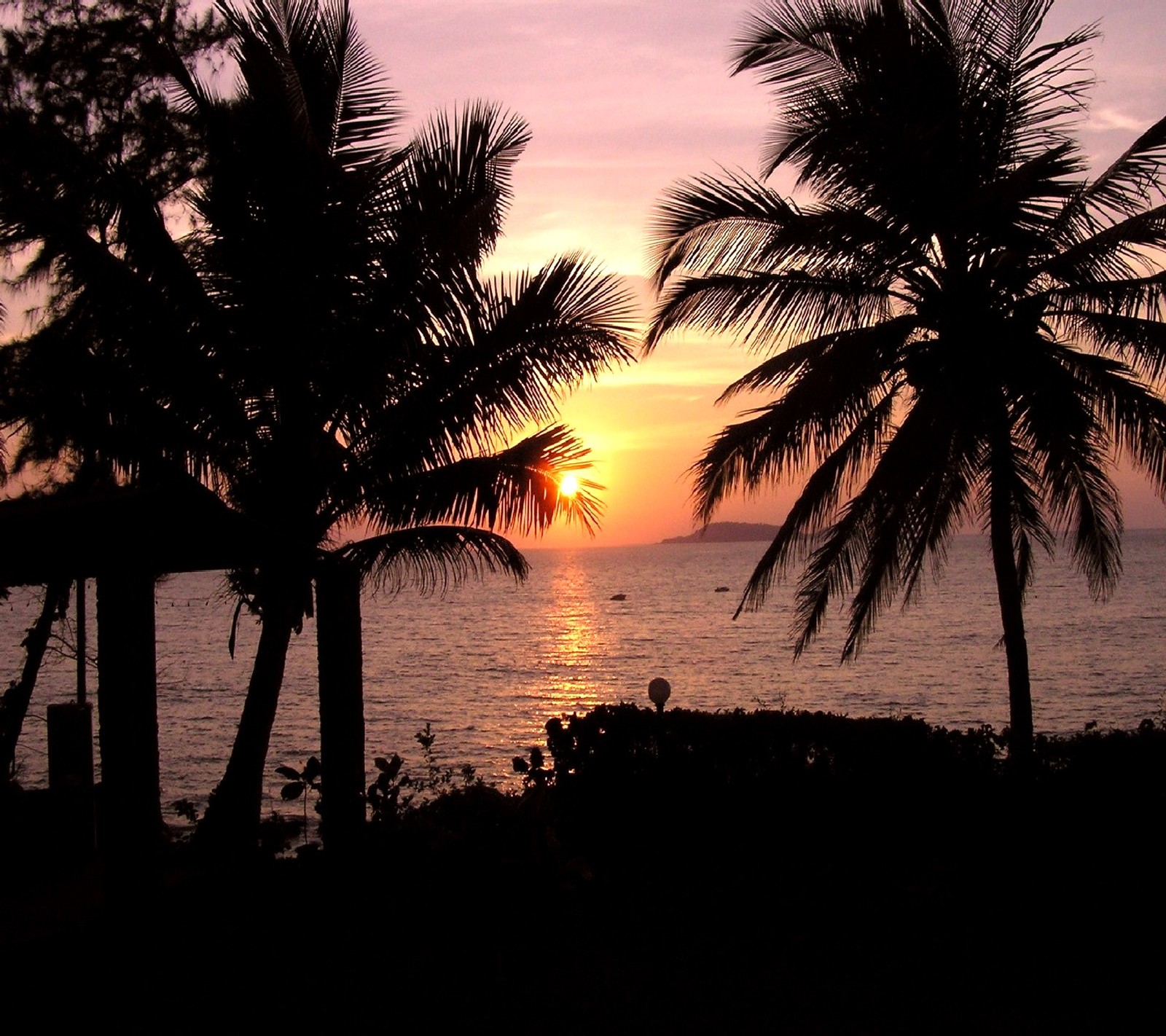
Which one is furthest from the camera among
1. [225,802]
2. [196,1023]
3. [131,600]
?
[225,802]

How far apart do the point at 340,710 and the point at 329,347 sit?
4408mm

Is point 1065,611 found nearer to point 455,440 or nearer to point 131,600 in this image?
point 455,440

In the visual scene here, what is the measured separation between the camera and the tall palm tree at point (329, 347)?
36.1 ft

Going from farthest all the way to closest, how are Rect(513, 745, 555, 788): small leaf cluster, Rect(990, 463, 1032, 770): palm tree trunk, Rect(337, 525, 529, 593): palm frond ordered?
Rect(337, 525, 529, 593): palm frond
Rect(990, 463, 1032, 770): palm tree trunk
Rect(513, 745, 555, 788): small leaf cluster

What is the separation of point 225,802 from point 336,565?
13.1 ft

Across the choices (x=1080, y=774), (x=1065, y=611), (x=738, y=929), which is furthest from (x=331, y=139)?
(x=1065, y=611)

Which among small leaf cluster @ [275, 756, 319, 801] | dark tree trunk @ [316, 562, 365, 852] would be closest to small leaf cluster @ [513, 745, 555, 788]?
small leaf cluster @ [275, 756, 319, 801]

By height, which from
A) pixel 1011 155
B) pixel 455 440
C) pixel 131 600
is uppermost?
pixel 1011 155

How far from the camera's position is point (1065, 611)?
244ft

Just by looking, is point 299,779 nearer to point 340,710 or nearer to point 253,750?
point 340,710

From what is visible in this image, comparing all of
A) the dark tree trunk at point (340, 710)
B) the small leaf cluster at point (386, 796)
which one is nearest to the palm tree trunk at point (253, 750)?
the small leaf cluster at point (386, 796)

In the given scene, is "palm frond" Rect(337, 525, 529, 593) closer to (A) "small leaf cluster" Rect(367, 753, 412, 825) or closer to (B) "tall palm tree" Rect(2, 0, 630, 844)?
(B) "tall palm tree" Rect(2, 0, 630, 844)

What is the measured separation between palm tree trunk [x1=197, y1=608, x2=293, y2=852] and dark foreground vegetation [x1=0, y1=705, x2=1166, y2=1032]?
88cm

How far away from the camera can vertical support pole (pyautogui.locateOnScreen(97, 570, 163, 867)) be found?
21.7 ft
